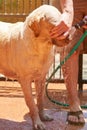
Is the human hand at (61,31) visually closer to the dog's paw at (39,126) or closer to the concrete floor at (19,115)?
the dog's paw at (39,126)

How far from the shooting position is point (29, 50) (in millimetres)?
3062

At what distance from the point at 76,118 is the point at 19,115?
63 centimetres

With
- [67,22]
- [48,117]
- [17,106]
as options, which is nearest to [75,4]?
[67,22]

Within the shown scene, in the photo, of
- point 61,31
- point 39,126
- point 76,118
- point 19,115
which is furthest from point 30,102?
point 61,31

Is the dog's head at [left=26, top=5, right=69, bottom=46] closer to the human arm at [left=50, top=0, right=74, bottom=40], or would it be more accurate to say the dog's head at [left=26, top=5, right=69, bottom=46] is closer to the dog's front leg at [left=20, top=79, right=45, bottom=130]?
the human arm at [left=50, top=0, right=74, bottom=40]

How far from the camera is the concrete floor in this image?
11.1 feet

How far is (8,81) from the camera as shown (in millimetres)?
5691

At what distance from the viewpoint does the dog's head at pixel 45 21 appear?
2.73 meters

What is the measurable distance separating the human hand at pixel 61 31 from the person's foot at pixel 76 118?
3.43 feet

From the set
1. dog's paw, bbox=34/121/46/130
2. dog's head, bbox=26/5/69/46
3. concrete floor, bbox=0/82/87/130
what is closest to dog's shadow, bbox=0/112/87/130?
concrete floor, bbox=0/82/87/130

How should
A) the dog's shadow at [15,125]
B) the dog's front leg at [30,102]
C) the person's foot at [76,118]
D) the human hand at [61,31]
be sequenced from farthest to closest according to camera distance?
the person's foot at [76,118], the dog's shadow at [15,125], the dog's front leg at [30,102], the human hand at [61,31]

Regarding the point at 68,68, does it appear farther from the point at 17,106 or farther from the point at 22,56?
the point at 17,106

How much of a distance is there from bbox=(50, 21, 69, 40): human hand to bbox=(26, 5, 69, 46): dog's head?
0.04 m

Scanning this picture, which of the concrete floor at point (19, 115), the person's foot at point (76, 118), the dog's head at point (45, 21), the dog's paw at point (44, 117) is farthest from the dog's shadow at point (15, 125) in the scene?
the dog's head at point (45, 21)
